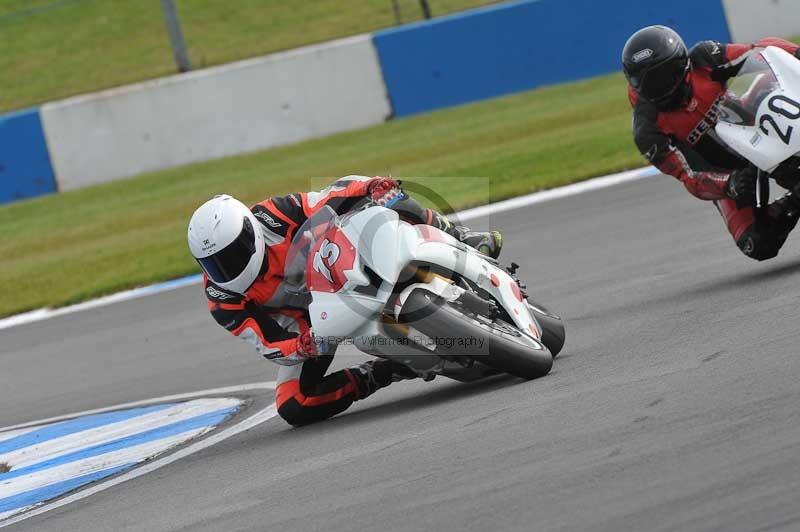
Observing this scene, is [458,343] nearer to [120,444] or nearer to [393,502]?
[393,502]

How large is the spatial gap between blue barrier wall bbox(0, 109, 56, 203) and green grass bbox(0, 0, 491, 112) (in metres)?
2.26

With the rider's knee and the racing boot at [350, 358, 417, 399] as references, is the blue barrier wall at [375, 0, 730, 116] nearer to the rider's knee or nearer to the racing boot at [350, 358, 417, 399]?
the rider's knee

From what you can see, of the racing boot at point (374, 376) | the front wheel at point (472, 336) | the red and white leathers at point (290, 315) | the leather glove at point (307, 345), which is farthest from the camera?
the racing boot at point (374, 376)

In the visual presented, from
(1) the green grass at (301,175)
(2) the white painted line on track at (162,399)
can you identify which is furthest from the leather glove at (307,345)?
(1) the green grass at (301,175)

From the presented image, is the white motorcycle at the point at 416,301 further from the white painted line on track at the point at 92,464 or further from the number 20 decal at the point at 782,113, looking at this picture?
the number 20 decal at the point at 782,113

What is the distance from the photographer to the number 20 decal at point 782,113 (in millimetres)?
6895

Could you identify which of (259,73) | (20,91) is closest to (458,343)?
(259,73)

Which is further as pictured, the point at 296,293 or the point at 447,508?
the point at 296,293

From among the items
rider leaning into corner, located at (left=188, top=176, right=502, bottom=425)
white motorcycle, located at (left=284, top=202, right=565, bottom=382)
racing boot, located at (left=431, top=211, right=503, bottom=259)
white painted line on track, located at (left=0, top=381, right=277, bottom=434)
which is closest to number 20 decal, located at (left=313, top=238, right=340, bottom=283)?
white motorcycle, located at (left=284, top=202, right=565, bottom=382)

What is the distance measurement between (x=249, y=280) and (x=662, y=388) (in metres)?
2.21

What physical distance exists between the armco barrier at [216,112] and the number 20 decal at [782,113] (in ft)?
38.8

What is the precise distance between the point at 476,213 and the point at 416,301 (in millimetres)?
6840

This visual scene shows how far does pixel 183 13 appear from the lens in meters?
25.9

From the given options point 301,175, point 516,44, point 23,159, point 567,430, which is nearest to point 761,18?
point 516,44
